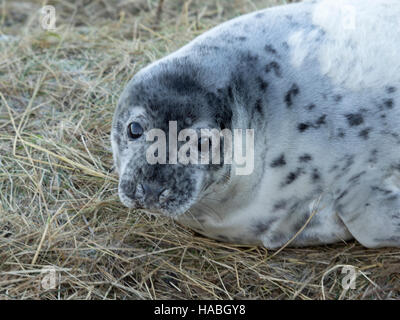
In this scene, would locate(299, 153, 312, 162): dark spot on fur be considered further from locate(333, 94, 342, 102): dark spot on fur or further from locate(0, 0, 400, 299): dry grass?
locate(0, 0, 400, 299): dry grass

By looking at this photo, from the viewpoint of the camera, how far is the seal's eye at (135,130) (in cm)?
267

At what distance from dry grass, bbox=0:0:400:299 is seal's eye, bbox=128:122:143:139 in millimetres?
567

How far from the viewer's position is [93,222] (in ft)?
10.4

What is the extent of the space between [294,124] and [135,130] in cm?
68

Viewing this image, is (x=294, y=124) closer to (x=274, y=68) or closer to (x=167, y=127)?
(x=274, y=68)

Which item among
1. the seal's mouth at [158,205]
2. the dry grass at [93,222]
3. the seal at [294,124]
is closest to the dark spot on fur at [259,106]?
the seal at [294,124]

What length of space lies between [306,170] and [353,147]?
224 mm

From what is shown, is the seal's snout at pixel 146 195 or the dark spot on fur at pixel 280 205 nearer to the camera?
the seal's snout at pixel 146 195

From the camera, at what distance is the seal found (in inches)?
108

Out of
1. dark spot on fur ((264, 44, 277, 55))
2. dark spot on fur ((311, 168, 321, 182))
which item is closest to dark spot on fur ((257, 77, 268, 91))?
dark spot on fur ((264, 44, 277, 55))

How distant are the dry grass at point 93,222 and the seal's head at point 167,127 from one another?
381 mm

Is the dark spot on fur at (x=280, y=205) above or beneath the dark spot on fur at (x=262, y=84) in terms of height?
beneath

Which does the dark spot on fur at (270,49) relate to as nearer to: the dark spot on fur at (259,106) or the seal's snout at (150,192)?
the dark spot on fur at (259,106)
